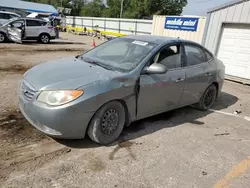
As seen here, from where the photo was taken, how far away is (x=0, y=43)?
14.3 metres

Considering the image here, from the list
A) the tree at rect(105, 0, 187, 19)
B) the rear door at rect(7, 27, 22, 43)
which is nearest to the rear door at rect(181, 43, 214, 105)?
the rear door at rect(7, 27, 22, 43)

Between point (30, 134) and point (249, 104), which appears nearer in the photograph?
point (30, 134)

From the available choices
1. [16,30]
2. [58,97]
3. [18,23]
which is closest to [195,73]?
[58,97]

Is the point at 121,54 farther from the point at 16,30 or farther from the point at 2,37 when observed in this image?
the point at 2,37

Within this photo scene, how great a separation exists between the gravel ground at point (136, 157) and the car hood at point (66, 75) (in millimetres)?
913

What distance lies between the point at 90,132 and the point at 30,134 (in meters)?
1.03

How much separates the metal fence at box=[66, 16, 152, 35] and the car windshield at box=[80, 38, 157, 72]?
16346 millimetres

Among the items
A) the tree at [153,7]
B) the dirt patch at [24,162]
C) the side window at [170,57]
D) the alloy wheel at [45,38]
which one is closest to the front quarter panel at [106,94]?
the dirt patch at [24,162]

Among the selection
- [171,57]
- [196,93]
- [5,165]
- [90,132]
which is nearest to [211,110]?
[196,93]

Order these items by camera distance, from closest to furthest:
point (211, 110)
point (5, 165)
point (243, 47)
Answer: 1. point (5, 165)
2. point (211, 110)
3. point (243, 47)

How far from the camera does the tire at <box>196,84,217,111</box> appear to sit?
5252 millimetres

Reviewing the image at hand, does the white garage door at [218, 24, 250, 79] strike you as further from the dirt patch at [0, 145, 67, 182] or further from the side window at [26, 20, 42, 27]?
the side window at [26, 20, 42, 27]

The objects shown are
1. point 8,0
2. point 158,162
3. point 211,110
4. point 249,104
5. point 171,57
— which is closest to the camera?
point 158,162

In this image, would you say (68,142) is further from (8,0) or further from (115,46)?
(8,0)
